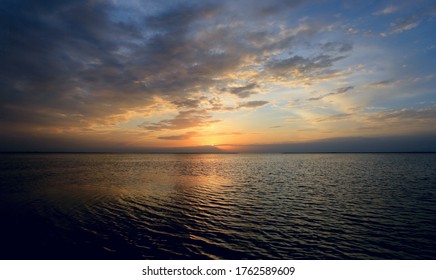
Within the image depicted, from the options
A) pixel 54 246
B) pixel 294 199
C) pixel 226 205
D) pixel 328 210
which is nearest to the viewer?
pixel 54 246

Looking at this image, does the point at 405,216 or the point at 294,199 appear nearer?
the point at 405,216

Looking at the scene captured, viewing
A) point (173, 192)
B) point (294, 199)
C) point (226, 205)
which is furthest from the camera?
point (173, 192)

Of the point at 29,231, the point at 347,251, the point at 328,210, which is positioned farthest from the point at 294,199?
the point at 29,231

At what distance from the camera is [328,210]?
92.0 feet

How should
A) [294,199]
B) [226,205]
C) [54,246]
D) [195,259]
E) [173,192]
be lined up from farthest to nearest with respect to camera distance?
[173,192]
[294,199]
[226,205]
[54,246]
[195,259]

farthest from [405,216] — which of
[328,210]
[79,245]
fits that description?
[79,245]

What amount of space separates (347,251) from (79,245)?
63.6 feet

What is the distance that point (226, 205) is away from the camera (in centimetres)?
3122

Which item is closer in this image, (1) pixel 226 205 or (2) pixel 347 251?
(2) pixel 347 251
